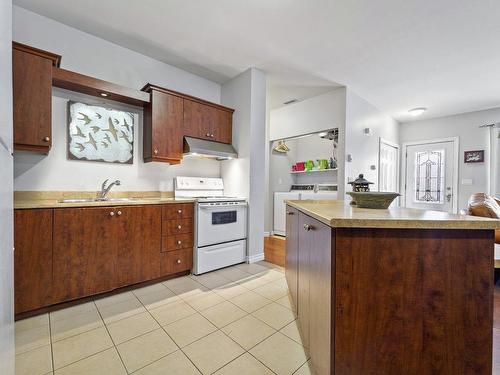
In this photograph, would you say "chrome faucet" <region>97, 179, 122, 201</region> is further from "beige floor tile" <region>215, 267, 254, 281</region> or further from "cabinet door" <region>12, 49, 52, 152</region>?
"beige floor tile" <region>215, 267, 254, 281</region>

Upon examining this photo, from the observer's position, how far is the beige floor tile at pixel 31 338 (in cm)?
142

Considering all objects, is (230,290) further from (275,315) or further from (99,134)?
(99,134)

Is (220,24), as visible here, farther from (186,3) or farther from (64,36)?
(64,36)

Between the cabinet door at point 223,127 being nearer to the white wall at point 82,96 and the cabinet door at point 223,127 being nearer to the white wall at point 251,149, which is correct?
the white wall at point 251,149

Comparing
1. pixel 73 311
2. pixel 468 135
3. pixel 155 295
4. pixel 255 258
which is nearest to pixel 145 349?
pixel 155 295

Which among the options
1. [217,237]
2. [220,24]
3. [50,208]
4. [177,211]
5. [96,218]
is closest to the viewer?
[50,208]

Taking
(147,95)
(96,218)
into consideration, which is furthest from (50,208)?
(147,95)

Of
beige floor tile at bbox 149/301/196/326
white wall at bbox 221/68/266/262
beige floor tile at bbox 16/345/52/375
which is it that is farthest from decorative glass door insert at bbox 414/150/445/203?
beige floor tile at bbox 16/345/52/375

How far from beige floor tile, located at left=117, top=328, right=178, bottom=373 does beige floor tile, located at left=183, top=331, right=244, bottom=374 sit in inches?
5.4

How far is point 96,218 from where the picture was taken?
1.96 meters

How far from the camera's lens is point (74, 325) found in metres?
1.65

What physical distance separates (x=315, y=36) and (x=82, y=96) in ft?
8.44

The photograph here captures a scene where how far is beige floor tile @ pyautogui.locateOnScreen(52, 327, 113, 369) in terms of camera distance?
4.39ft

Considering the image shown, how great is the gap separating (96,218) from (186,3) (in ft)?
6.72
